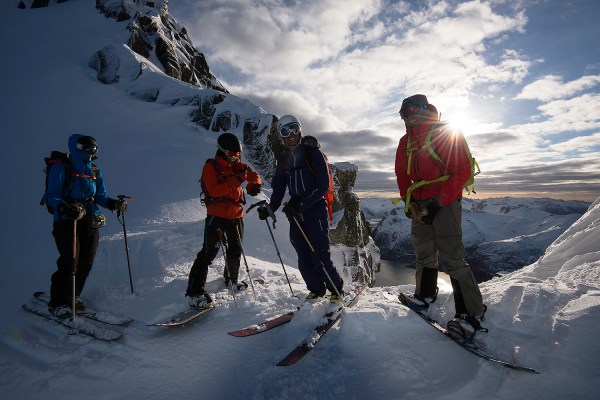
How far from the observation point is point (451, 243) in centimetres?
363

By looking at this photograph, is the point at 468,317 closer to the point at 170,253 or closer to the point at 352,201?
the point at 170,253

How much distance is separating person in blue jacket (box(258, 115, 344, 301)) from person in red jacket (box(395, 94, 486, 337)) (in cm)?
124

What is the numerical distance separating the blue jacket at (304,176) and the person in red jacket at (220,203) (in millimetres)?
962

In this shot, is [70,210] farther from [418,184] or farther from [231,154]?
A: [418,184]

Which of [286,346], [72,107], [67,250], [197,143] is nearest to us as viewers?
[286,346]

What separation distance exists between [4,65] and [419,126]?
39.6 m

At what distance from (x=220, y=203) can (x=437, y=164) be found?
3551 mm

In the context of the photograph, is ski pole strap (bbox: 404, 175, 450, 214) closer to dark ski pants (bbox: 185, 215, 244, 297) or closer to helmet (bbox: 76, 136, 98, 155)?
dark ski pants (bbox: 185, 215, 244, 297)

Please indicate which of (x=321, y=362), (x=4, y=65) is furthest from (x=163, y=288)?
(x=4, y=65)

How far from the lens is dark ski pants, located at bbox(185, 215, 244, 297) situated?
16.1 feet

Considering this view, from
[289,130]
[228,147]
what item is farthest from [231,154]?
[289,130]

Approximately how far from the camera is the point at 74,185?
4621 millimetres

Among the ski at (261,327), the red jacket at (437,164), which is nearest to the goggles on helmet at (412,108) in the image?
the red jacket at (437,164)

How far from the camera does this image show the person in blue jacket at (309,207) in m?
4.55
